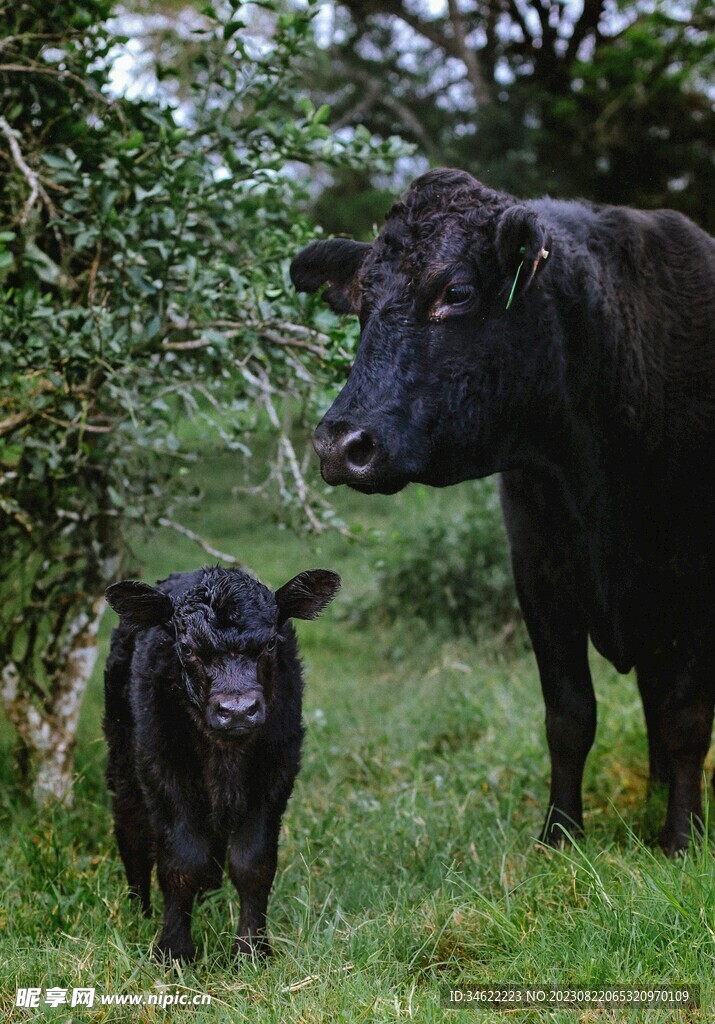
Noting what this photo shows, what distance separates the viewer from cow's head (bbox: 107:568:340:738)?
9.14ft

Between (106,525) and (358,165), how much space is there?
2.09 metres

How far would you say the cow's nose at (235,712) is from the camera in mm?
2744

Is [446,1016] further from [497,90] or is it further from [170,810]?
[497,90]

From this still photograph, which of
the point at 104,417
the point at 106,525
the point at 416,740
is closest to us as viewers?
the point at 104,417

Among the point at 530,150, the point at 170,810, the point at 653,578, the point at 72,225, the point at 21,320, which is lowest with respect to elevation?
the point at 170,810

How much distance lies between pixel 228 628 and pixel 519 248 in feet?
4.71

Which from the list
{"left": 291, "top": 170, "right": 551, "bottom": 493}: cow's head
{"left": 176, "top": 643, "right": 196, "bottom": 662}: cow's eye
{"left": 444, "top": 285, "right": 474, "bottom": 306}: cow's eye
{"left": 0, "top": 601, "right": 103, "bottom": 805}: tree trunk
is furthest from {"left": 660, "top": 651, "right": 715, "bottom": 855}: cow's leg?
{"left": 0, "top": 601, "right": 103, "bottom": 805}: tree trunk

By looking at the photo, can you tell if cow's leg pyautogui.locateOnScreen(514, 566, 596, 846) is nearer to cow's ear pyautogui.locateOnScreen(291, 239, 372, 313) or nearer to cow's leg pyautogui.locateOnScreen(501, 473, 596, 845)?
cow's leg pyautogui.locateOnScreen(501, 473, 596, 845)

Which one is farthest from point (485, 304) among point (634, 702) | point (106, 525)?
point (634, 702)

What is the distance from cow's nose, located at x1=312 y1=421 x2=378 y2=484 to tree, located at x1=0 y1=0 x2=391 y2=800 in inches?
39.7

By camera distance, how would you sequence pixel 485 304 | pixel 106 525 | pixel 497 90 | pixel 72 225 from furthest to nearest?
pixel 497 90
pixel 106 525
pixel 72 225
pixel 485 304

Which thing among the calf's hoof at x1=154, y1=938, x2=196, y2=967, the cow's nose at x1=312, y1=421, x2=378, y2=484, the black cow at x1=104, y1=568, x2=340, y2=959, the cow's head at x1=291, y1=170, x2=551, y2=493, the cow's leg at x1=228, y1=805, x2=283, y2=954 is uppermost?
the cow's head at x1=291, y1=170, x2=551, y2=493

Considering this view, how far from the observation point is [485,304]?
3293 millimetres

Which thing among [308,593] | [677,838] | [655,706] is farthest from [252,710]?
[655,706]
